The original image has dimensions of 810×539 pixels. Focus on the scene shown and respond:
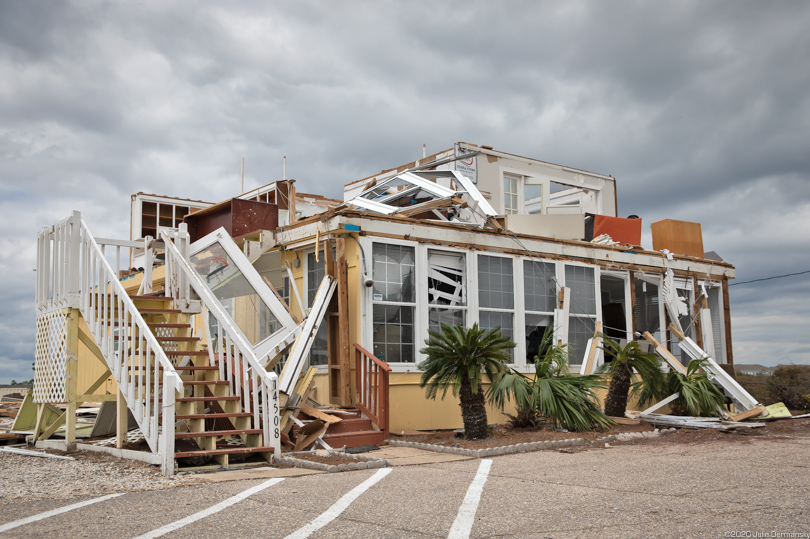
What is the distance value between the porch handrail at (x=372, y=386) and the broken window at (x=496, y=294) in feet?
8.12

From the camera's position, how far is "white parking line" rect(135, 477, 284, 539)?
13.4 feet

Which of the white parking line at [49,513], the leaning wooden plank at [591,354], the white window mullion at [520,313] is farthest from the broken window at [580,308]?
the white parking line at [49,513]

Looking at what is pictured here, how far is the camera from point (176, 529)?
13.7ft

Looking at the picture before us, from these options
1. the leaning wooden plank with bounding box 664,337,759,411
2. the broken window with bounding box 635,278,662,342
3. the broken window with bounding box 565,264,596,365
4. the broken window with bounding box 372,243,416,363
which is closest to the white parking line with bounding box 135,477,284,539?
the broken window with bounding box 372,243,416,363

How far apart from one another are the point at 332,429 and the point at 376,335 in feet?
6.03

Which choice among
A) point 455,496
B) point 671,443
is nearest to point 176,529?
point 455,496

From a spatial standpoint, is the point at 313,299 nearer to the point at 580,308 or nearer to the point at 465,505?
the point at 580,308

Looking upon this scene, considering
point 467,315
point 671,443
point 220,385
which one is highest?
point 467,315

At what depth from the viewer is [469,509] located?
15.5ft

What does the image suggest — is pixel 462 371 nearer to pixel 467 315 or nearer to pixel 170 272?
pixel 467 315

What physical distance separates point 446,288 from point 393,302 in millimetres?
1104

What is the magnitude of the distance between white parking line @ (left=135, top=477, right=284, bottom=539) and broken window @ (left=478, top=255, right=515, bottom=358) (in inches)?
236

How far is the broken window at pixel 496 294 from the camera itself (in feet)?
36.9

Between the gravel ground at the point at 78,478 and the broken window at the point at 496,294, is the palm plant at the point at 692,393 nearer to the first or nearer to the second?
the broken window at the point at 496,294
